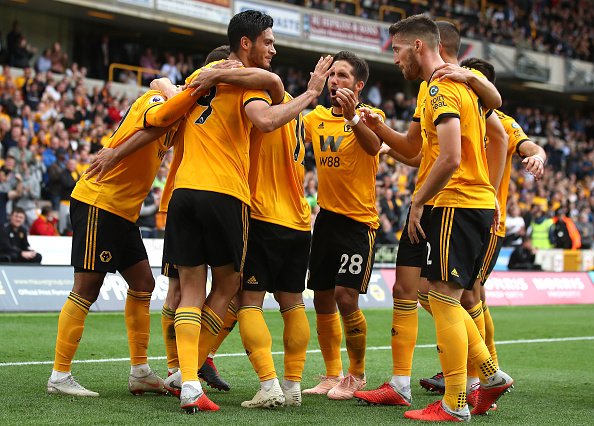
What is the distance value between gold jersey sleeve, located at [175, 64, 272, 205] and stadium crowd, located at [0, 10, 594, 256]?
33.6ft

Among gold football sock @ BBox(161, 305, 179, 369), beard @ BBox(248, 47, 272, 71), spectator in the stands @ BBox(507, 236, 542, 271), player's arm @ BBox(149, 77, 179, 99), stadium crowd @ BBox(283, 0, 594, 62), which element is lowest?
spectator in the stands @ BBox(507, 236, 542, 271)

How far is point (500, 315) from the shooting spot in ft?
53.0

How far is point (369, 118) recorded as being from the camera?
7.00 metres

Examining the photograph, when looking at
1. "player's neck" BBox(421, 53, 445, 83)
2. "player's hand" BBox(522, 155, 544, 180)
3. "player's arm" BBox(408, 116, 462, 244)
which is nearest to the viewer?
"player's arm" BBox(408, 116, 462, 244)

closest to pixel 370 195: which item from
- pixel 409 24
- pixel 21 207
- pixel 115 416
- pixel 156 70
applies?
pixel 409 24

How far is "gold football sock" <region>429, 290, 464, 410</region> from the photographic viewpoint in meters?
5.94

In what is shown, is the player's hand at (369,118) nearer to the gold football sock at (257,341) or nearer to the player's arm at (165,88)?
the player's arm at (165,88)

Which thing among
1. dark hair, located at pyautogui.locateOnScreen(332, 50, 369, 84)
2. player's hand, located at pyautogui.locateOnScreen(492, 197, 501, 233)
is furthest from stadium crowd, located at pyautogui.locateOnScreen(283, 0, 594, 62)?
player's hand, located at pyautogui.locateOnScreen(492, 197, 501, 233)

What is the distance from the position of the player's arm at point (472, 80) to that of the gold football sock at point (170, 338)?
2.80 m

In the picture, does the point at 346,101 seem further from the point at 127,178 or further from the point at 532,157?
the point at 127,178

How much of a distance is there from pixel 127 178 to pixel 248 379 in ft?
6.98

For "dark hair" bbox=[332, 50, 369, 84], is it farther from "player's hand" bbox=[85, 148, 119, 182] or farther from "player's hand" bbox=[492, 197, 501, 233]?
"player's hand" bbox=[85, 148, 119, 182]

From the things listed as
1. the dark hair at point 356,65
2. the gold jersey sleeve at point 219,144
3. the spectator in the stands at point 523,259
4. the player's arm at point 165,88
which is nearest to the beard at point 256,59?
the gold jersey sleeve at point 219,144

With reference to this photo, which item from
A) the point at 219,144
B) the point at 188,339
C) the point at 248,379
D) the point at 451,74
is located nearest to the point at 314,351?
the point at 248,379
